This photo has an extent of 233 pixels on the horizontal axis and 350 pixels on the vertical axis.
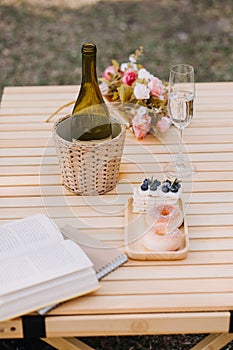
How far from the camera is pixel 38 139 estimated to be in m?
2.41

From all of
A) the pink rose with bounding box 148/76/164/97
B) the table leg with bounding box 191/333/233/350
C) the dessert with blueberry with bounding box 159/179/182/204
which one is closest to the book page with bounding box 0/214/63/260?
the dessert with blueberry with bounding box 159/179/182/204

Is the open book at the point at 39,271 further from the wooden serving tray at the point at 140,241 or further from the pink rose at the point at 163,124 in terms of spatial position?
the pink rose at the point at 163,124

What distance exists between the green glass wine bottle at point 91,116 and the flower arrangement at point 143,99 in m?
0.23

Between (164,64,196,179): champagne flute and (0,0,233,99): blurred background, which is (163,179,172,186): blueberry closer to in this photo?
(164,64,196,179): champagne flute

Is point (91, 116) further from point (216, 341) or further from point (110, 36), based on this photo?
point (110, 36)

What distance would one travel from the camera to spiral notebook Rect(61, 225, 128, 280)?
1.72 meters

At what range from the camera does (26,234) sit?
178 centimetres

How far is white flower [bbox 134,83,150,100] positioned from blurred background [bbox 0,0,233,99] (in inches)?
77.1

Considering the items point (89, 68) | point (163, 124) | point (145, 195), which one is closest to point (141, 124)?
point (163, 124)

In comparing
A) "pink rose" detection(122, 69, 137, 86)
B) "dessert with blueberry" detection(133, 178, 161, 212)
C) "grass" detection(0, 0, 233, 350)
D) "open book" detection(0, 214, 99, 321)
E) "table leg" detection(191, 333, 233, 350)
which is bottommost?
"table leg" detection(191, 333, 233, 350)

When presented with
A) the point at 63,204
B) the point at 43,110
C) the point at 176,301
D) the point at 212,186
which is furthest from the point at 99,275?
the point at 43,110

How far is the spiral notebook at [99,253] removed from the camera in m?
1.72

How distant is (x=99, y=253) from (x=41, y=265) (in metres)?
0.18

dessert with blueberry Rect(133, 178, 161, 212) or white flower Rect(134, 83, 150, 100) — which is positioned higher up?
white flower Rect(134, 83, 150, 100)
